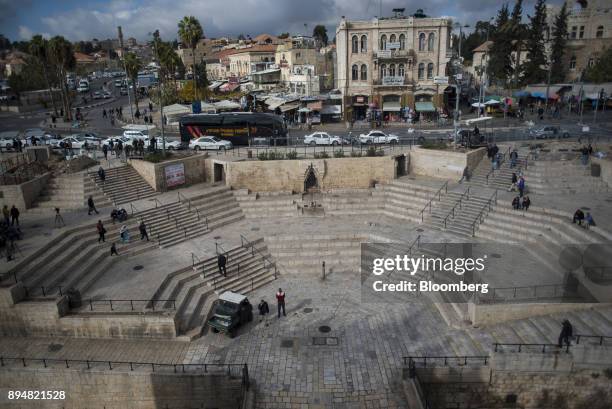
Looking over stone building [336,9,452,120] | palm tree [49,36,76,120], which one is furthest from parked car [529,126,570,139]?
palm tree [49,36,76,120]

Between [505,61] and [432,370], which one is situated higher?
[505,61]

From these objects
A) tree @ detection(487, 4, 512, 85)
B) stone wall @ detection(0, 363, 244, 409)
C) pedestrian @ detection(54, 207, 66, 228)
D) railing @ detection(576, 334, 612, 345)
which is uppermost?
tree @ detection(487, 4, 512, 85)

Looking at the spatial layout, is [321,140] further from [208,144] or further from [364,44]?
[364,44]

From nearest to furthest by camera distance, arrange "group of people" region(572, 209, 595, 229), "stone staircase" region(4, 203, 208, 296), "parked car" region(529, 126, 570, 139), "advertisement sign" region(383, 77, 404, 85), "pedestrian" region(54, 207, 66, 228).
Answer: "stone staircase" region(4, 203, 208, 296), "group of people" region(572, 209, 595, 229), "pedestrian" region(54, 207, 66, 228), "parked car" region(529, 126, 570, 139), "advertisement sign" region(383, 77, 404, 85)

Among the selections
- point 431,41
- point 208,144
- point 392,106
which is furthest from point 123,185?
point 431,41

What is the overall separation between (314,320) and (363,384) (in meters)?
4.17

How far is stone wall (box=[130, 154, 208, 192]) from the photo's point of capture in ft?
92.9

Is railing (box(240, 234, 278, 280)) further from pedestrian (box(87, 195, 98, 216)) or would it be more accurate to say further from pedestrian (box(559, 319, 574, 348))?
pedestrian (box(559, 319, 574, 348))

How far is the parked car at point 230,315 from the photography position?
54.6 feet

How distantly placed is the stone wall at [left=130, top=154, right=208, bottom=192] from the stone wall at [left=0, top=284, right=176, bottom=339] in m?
12.7

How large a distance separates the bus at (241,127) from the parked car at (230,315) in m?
20.7

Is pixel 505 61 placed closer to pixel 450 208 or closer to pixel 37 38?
pixel 450 208

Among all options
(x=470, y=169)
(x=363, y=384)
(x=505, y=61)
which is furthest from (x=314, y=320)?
(x=505, y=61)

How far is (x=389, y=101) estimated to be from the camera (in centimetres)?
5069
